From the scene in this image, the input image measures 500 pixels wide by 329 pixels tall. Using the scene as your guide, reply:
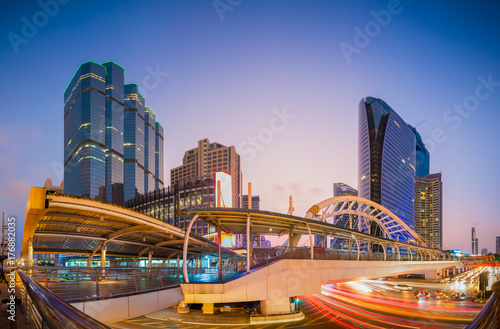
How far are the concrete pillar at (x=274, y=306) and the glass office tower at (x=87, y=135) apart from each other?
169 m

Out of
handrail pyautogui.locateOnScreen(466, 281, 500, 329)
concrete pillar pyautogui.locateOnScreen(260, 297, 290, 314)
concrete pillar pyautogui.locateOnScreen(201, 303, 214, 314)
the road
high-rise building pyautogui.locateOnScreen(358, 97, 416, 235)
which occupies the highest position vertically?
high-rise building pyautogui.locateOnScreen(358, 97, 416, 235)

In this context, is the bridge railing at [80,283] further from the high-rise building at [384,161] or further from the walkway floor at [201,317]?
the high-rise building at [384,161]

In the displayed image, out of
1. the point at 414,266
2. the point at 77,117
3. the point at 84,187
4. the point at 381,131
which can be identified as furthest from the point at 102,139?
the point at 414,266

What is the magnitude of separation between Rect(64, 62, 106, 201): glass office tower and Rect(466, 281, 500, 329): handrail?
186686 millimetres

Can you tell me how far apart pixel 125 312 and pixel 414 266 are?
46740 millimetres

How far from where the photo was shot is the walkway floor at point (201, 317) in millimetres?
20297

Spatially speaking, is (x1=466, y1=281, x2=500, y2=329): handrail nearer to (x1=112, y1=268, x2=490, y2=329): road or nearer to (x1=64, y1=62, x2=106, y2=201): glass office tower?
(x1=112, y1=268, x2=490, y2=329): road

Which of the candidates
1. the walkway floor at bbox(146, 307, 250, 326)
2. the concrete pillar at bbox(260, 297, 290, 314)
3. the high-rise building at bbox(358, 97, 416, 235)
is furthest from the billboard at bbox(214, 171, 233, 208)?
the high-rise building at bbox(358, 97, 416, 235)

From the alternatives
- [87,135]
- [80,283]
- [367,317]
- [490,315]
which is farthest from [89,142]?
[490,315]

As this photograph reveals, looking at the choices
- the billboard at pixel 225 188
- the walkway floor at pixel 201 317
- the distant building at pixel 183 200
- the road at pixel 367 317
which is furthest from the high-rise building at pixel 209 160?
the walkway floor at pixel 201 317

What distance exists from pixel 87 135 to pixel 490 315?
642 ft

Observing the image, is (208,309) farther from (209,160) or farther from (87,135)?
(87,135)

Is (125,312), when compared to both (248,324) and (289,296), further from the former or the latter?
(289,296)

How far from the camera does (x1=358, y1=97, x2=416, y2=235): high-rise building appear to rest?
6186 inches
